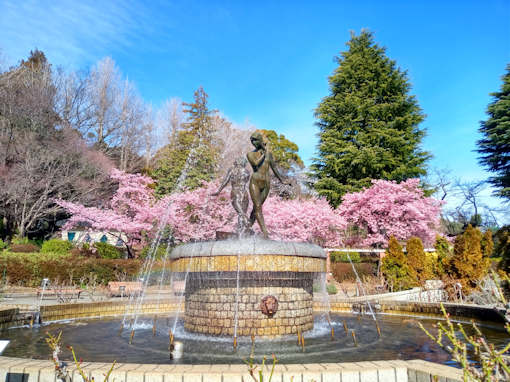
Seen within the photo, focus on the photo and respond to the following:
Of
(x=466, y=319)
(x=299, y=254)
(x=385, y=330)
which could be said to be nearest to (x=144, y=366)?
(x=299, y=254)

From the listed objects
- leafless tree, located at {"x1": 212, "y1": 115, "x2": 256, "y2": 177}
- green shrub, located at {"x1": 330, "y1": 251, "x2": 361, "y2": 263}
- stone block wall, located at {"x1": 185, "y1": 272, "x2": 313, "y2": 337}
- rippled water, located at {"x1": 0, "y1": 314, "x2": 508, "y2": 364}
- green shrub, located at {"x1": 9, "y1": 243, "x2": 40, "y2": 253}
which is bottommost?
rippled water, located at {"x1": 0, "y1": 314, "x2": 508, "y2": 364}

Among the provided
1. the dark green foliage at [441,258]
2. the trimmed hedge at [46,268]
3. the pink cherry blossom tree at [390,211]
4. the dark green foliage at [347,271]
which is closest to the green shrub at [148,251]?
the trimmed hedge at [46,268]

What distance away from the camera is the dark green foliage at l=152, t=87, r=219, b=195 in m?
29.4

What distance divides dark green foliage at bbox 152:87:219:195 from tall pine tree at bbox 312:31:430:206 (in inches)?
363

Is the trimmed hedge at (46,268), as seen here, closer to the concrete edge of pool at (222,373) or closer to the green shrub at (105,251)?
the green shrub at (105,251)

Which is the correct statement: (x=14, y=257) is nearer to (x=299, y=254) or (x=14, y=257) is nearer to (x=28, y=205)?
(x=28, y=205)

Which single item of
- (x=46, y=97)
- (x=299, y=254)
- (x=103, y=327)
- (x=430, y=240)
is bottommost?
(x=103, y=327)

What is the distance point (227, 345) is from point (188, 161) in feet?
88.4

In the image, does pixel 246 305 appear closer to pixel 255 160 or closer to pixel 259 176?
pixel 259 176

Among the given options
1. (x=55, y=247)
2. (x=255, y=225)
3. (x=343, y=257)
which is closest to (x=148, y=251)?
(x=55, y=247)

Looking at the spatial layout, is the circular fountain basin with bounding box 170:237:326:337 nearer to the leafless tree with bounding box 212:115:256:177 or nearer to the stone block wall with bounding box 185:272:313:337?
the stone block wall with bounding box 185:272:313:337

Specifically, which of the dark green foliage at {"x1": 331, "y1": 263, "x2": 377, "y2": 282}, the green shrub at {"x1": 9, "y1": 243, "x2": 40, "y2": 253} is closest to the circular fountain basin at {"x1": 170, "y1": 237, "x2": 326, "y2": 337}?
the dark green foliage at {"x1": 331, "y1": 263, "x2": 377, "y2": 282}

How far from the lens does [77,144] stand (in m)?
27.9

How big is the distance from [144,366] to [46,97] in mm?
30620
